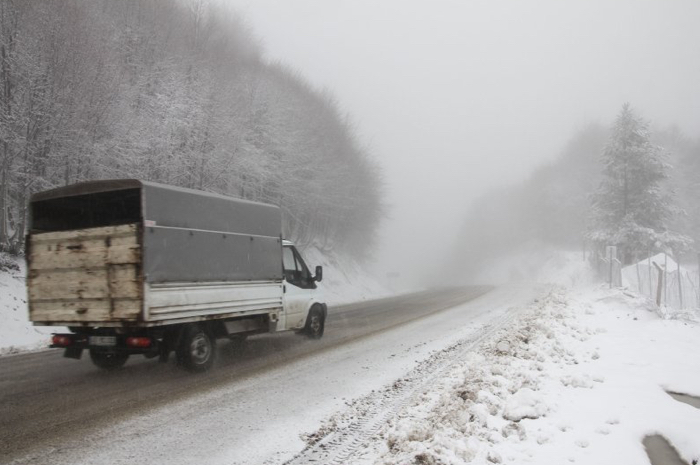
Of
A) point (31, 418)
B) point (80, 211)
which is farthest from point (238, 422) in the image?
point (80, 211)

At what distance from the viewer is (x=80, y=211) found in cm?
695

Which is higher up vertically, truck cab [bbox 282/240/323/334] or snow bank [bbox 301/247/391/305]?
truck cab [bbox 282/240/323/334]

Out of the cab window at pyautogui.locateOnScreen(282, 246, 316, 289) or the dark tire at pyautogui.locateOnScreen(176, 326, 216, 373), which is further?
the cab window at pyautogui.locateOnScreen(282, 246, 316, 289)

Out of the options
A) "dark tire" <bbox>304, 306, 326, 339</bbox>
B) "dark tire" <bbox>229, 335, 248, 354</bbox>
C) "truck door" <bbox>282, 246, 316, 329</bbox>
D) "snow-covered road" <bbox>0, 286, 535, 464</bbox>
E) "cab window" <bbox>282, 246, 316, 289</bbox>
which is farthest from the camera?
"dark tire" <bbox>304, 306, 326, 339</bbox>

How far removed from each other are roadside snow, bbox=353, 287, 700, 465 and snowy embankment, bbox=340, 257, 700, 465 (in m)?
0.01

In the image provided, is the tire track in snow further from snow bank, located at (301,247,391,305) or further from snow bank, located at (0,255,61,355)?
snow bank, located at (301,247,391,305)

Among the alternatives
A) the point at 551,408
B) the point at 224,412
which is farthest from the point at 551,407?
the point at 224,412

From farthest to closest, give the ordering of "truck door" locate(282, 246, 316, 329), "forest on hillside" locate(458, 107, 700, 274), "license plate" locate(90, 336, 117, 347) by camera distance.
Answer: "forest on hillside" locate(458, 107, 700, 274) < "truck door" locate(282, 246, 316, 329) < "license plate" locate(90, 336, 117, 347)

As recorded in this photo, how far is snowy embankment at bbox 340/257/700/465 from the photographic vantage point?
4.05m

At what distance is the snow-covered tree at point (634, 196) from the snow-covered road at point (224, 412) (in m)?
30.9

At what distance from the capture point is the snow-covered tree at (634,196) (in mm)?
33875

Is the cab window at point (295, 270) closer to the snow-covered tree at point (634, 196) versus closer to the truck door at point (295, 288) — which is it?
the truck door at point (295, 288)

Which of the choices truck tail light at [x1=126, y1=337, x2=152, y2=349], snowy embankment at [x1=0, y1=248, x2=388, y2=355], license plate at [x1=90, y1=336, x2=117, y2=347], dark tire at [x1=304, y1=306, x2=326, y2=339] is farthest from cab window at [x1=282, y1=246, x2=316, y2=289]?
license plate at [x1=90, y1=336, x2=117, y2=347]

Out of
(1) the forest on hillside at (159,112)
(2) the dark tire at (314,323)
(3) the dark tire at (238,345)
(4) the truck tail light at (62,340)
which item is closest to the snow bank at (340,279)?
(1) the forest on hillside at (159,112)
